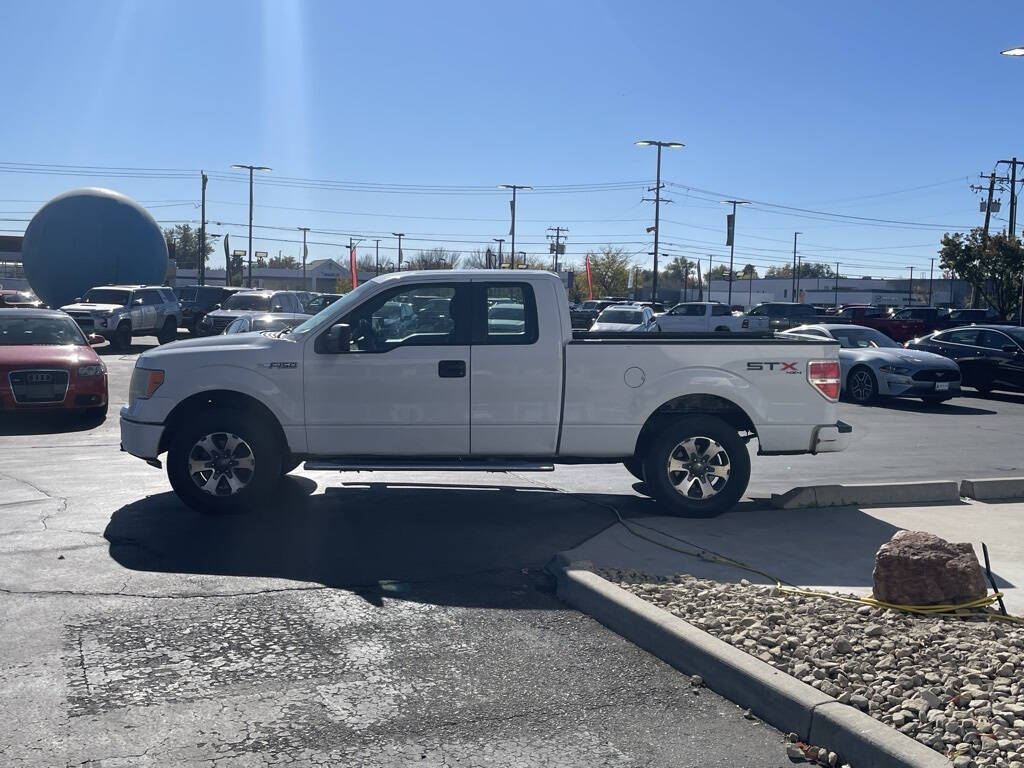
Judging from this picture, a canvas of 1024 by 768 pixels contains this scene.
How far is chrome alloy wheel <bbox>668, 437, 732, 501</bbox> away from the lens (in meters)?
8.49

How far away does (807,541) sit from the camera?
7703 mm

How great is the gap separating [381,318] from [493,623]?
3387 millimetres

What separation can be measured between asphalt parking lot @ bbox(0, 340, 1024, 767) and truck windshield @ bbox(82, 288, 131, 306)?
22788 mm

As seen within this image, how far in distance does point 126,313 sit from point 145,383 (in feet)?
75.9

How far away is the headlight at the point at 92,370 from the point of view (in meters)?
14.1

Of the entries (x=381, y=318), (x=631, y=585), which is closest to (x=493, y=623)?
(x=631, y=585)

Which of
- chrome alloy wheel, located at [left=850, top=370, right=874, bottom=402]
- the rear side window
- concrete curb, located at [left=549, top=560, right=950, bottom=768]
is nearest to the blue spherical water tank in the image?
chrome alloy wheel, located at [left=850, top=370, right=874, bottom=402]

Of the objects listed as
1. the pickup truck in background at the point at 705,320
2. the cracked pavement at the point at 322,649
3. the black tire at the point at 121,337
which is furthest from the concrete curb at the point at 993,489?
the pickup truck in background at the point at 705,320

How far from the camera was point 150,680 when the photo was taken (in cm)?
488

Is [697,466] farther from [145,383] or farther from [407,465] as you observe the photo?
[145,383]

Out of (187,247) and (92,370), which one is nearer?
(92,370)

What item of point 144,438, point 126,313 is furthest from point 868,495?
point 126,313

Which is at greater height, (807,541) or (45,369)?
(45,369)

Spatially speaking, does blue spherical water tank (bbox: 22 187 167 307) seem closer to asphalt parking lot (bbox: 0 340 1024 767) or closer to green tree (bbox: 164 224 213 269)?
asphalt parking lot (bbox: 0 340 1024 767)
